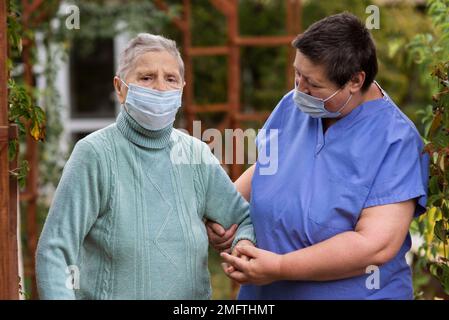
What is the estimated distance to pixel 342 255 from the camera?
8.93 ft

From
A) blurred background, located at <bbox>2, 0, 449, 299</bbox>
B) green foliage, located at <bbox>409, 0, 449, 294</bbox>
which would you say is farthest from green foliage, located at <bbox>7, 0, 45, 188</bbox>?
green foliage, located at <bbox>409, 0, 449, 294</bbox>

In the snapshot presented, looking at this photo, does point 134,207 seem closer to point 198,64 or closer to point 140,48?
point 140,48

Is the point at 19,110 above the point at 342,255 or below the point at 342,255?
above

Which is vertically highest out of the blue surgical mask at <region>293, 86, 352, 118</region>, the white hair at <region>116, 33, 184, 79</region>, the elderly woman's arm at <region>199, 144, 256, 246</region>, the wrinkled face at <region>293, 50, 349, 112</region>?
the white hair at <region>116, 33, 184, 79</region>

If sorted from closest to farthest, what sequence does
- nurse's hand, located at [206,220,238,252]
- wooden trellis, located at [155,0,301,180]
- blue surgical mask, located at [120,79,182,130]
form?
blue surgical mask, located at [120,79,182,130], nurse's hand, located at [206,220,238,252], wooden trellis, located at [155,0,301,180]

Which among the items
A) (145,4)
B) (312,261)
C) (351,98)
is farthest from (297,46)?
(145,4)

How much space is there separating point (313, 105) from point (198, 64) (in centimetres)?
693

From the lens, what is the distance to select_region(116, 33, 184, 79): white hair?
8.95 ft

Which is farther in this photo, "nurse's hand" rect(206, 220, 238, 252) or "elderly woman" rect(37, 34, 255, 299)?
"nurse's hand" rect(206, 220, 238, 252)

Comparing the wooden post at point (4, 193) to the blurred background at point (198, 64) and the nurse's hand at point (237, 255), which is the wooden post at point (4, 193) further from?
the nurse's hand at point (237, 255)

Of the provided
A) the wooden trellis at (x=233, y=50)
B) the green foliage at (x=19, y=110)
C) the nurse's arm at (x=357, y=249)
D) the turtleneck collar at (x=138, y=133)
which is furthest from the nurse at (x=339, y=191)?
the wooden trellis at (x=233, y=50)

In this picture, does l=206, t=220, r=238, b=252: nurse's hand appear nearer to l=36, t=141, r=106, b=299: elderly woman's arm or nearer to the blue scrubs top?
the blue scrubs top

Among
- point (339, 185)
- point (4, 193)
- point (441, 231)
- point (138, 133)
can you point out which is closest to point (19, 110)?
point (138, 133)

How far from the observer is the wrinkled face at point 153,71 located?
107 inches
